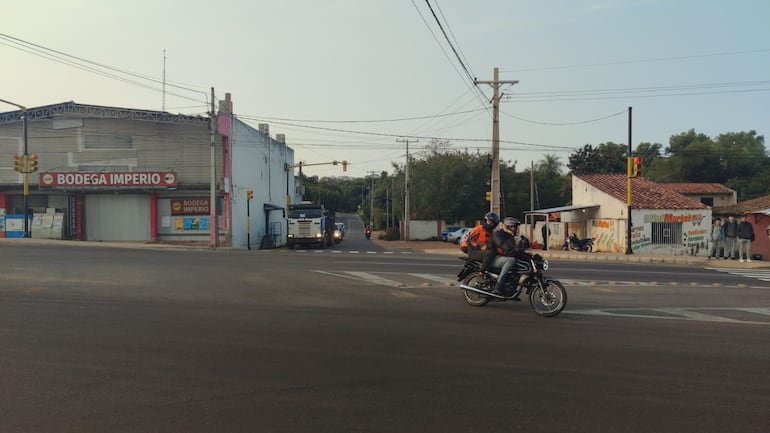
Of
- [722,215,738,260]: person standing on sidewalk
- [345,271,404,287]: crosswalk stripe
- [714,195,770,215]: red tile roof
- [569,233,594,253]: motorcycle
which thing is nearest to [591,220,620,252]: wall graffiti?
[569,233,594,253]: motorcycle

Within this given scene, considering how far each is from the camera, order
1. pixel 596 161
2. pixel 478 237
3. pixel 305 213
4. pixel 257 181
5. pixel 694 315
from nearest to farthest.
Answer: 1. pixel 694 315
2. pixel 478 237
3. pixel 305 213
4. pixel 257 181
5. pixel 596 161

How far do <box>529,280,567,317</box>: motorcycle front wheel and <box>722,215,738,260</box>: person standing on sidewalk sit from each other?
17.8 metres

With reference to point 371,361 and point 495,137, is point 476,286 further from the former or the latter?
point 495,137

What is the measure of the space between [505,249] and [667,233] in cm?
2633

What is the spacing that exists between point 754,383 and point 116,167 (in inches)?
1481

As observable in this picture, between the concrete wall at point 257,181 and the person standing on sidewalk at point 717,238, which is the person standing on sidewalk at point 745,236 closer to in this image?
the person standing on sidewalk at point 717,238

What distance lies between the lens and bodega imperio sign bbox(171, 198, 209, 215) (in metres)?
37.7

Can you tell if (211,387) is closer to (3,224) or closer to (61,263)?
(61,263)

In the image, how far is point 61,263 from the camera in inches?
714

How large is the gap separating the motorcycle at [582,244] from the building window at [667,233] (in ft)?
10.7

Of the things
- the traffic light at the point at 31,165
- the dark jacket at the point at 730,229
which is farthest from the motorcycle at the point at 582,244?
the traffic light at the point at 31,165

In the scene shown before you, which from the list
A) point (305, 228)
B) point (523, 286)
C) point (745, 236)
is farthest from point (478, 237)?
point (305, 228)

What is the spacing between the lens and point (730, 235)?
24.3m

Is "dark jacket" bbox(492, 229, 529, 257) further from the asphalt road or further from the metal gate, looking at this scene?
the metal gate
